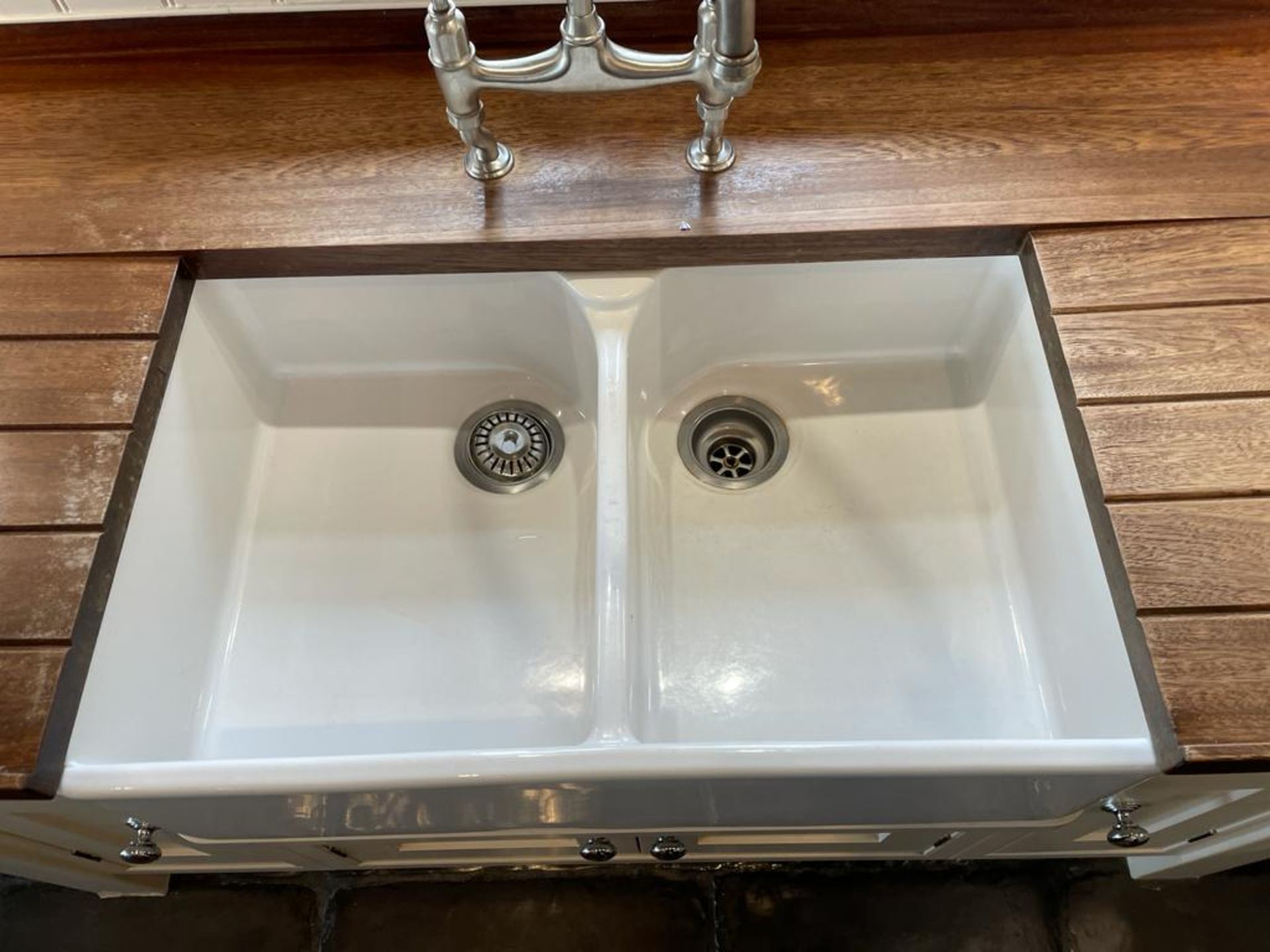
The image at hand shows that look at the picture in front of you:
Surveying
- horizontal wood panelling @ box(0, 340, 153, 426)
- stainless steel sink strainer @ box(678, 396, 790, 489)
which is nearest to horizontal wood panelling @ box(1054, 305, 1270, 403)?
stainless steel sink strainer @ box(678, 396, 790, 489)

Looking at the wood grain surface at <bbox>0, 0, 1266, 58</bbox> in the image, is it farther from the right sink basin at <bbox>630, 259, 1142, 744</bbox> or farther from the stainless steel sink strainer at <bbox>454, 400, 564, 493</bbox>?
the stainless steel sink strainer at <bbox>454, 400, 564, 493</bbox>

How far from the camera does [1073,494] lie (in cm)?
72

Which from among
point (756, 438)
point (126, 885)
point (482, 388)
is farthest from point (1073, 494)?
point (126, 885)

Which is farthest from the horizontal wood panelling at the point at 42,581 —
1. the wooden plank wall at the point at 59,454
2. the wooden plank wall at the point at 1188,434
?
the wooden plank wall at the point at 1188,434

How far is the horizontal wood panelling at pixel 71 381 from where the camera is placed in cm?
69

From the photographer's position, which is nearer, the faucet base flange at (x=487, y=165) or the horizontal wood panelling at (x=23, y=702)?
the horizontal wood panelling at (x=23, y=702)

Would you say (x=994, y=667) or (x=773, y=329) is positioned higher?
(x=773, y=329)

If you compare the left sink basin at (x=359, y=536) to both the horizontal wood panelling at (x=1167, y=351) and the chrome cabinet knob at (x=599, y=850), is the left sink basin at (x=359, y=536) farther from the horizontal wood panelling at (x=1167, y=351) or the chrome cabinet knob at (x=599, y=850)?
the horizontal wood panelling at (x=1167, y=351)

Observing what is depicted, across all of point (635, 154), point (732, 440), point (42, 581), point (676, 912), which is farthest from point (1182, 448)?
point (676, 912)

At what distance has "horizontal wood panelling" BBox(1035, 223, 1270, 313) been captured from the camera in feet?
2.36

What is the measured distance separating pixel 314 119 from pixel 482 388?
32cm

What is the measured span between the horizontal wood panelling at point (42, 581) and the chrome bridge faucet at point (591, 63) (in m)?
0.47

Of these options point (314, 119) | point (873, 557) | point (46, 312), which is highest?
point (314, 119)

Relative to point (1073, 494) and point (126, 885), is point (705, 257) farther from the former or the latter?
point (126, 885)
